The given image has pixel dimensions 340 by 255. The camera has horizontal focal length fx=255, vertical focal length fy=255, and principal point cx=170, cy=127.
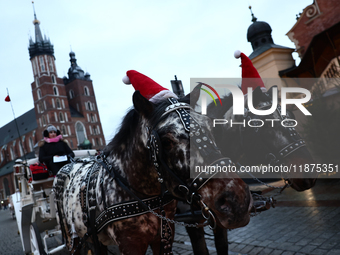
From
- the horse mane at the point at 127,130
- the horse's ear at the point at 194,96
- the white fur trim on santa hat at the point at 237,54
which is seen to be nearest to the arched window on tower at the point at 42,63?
the white fur trim on santa hat at the point at 237,54

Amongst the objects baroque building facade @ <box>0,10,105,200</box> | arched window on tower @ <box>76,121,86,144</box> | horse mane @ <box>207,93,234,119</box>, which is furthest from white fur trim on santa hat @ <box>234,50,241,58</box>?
arched window on tower @ <box>76,121,86,144</box>

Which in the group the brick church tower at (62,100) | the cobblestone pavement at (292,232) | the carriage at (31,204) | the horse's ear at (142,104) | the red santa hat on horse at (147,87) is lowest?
the cobblestone pavement at (292,232)

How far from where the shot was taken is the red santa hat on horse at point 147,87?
86.6 inches

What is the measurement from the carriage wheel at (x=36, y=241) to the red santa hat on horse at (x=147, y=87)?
3255 mm

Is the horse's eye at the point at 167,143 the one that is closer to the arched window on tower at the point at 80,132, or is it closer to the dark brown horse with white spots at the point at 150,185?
the dark brown horse with white spots at the point at 150,185

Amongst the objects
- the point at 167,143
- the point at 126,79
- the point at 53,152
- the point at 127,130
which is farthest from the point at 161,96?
the point at 53,152

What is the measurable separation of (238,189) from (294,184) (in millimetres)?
1565

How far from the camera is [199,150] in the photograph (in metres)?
1.67

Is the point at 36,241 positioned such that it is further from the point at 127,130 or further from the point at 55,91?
the point at 55,91

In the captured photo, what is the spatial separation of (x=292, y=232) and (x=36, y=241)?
4512 millimetres

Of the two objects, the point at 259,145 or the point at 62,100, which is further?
the point at 62,100

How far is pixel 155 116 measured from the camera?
6.50ft

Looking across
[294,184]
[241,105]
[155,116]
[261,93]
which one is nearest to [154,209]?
[155,116]

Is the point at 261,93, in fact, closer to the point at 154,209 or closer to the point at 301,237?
the point at 154,209
